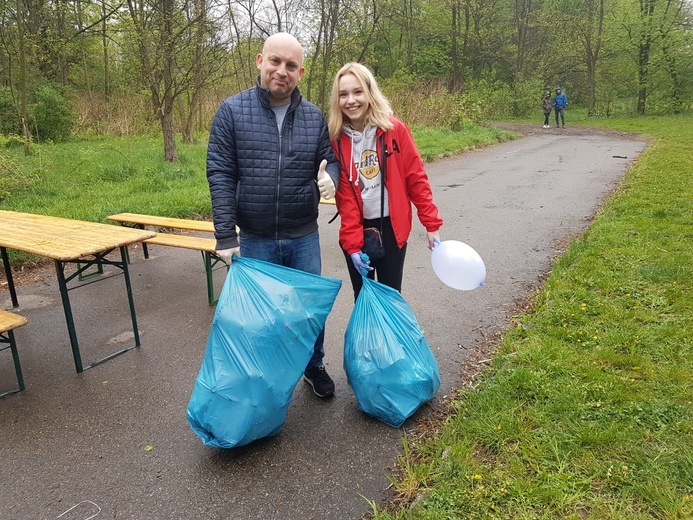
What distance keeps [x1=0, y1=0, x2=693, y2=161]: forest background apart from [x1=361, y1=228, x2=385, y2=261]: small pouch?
9.00 meters

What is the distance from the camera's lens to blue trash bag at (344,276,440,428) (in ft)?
8.37

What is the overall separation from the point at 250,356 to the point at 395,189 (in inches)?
45.0

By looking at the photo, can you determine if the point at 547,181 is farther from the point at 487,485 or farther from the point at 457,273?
the point at 487,485

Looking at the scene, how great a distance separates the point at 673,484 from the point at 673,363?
1125 mm

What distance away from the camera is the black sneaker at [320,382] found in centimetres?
294

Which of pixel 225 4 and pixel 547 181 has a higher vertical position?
pixel 225 4

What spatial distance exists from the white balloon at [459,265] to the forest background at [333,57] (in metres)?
9.23

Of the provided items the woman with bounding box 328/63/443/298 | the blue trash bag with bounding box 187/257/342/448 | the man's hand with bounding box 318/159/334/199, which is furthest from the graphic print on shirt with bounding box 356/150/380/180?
the blue trash bag with bounding box 187/257/342/448

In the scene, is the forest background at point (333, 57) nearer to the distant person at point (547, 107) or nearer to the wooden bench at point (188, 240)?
the distant person at point (547, 107)

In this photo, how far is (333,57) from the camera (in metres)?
17.1

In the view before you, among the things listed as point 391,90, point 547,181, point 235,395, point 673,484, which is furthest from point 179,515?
point 391,90

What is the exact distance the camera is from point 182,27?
10.1 m

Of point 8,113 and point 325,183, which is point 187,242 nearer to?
point 325,183

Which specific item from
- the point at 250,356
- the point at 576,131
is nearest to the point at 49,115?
the point at 250,356
